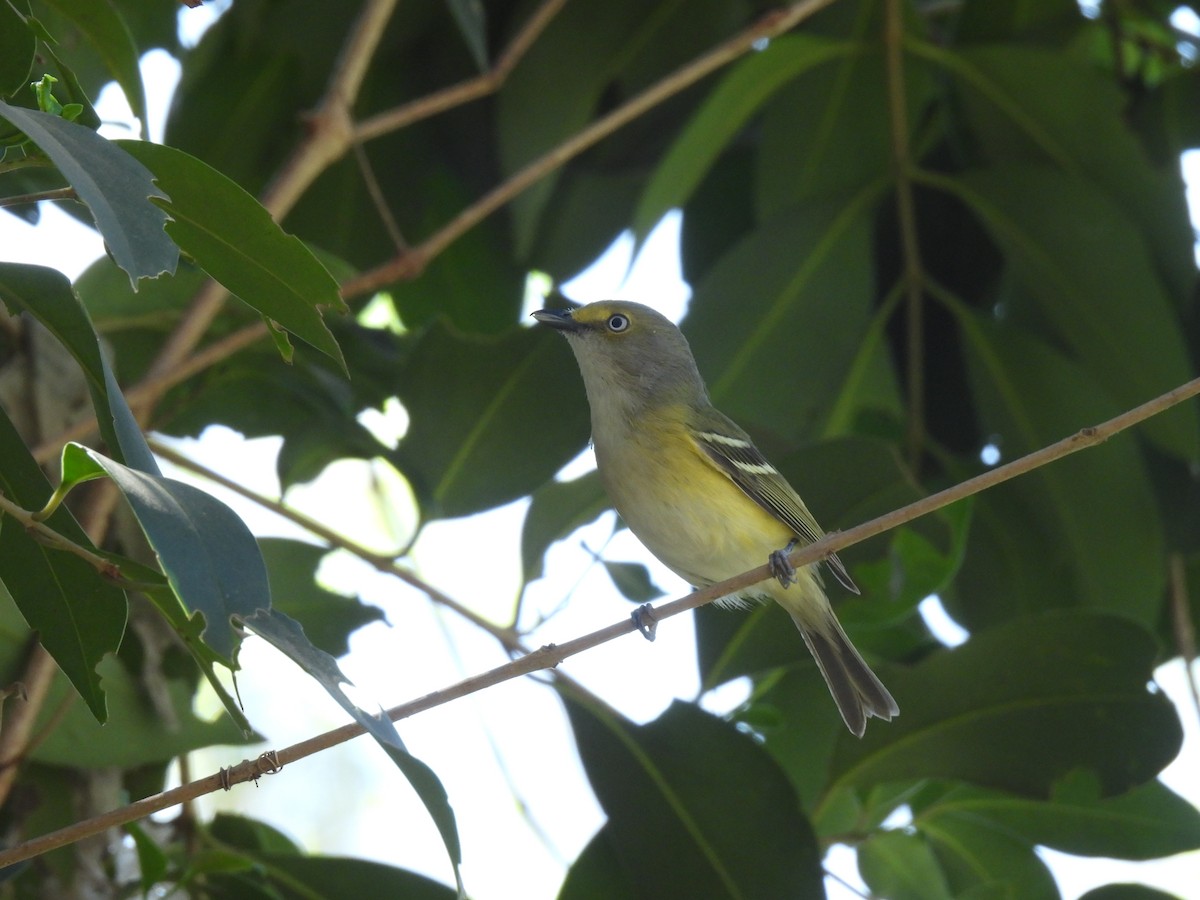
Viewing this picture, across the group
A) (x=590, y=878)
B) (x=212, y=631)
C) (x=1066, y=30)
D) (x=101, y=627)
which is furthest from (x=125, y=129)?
(x=1066, y=30)

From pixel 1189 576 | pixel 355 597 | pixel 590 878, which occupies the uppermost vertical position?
pixel 1189 576

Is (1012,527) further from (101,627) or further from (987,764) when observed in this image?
(101,627)

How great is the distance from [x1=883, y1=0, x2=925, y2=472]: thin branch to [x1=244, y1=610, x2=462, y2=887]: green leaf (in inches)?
116

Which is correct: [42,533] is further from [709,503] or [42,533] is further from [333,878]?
[709,503]

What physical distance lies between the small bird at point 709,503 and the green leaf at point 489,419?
0.25 m

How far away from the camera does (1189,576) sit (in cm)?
436

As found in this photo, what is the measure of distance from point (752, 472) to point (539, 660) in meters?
1.81

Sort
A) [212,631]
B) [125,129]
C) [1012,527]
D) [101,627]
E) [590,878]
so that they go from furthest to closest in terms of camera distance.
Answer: [1012,527] < [590,878] < [125,129] < [101,627] < [212,631]

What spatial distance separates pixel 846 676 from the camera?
3570 millimetres

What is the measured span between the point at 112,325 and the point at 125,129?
3.63 ft

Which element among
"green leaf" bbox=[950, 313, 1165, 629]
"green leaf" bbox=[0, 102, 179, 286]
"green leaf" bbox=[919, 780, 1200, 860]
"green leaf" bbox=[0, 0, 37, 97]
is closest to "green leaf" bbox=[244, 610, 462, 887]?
"green leaf" bbox=[0, 102, 179, 286]

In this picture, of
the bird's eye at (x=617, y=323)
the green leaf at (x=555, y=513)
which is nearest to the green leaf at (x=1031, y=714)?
the green leaf at (x=555, y=513)

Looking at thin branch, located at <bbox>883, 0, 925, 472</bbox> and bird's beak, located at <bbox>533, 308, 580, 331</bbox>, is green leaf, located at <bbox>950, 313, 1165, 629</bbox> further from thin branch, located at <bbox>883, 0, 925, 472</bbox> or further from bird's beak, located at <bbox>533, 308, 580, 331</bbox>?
bird's beak, located at <bbox>533, 308, 580, 331</bbox>

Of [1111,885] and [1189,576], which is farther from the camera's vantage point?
[1189,576]
